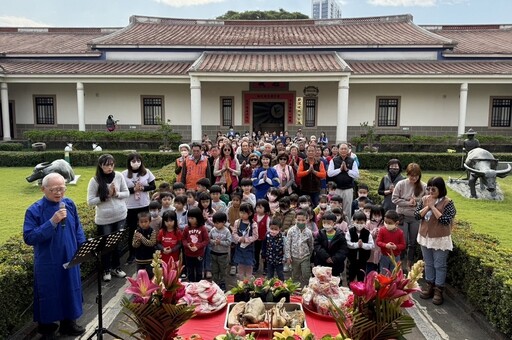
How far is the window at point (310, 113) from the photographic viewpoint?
2303 cm

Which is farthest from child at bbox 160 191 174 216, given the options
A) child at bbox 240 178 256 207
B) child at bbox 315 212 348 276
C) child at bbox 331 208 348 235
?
child at bbox 331 208 348 235

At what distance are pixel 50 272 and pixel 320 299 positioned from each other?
2850 millimetres

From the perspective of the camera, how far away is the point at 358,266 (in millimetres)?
5941

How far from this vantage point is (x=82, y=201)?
10594mm

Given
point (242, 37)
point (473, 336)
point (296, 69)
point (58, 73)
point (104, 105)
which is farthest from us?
point (242, 37)

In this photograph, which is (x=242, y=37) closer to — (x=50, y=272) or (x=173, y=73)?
(x=173, y=73)

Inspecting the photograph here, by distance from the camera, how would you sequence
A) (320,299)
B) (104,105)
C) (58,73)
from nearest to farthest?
(320,299)
(58,73)
(104,105)

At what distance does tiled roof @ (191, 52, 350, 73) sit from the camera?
20.2 meters

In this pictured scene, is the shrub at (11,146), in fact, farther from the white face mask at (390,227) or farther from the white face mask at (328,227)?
the white face mask at (390,227)

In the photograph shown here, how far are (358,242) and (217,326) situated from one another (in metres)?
2.65

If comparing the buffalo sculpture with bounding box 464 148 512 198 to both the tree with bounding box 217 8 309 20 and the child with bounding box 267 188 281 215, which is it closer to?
the child with bounding box 267 188 281 215

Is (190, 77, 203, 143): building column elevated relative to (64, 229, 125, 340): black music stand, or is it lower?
elevated

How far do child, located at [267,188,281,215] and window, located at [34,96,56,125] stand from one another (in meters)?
20.5

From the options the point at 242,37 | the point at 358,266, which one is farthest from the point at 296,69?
the point at 358,266
